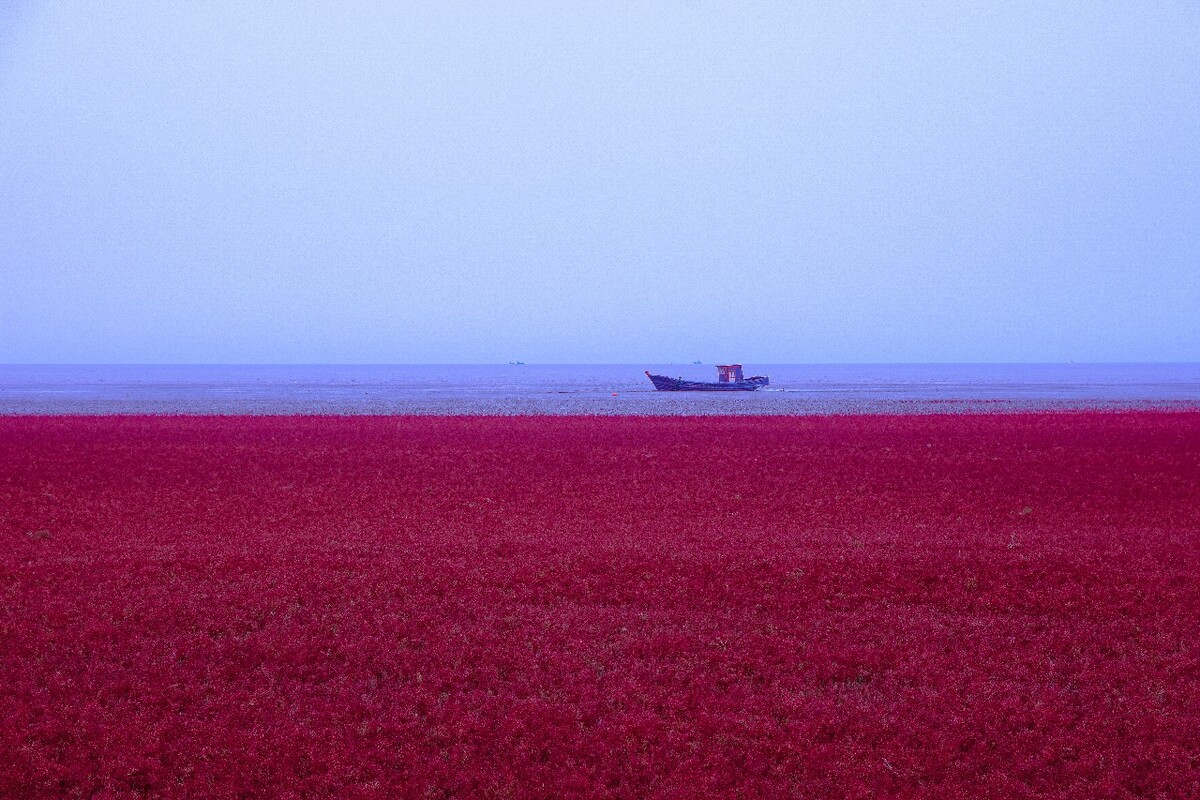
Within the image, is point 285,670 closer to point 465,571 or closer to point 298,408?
point 465,571

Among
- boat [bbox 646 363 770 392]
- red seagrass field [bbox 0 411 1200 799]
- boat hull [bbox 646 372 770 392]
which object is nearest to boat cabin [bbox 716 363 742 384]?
boat [bbox 646 363 770 392]

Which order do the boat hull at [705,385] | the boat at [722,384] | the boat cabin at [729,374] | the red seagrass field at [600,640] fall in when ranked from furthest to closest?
the boat hull at [705,385], the boat at [722,384], the boat cabin at [729,374], the red seagrass field at [600,640]

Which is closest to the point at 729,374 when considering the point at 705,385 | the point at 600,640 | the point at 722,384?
the point at 722,384

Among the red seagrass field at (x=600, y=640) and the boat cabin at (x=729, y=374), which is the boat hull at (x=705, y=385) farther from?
the red seagrass field at (x=600, y=640)

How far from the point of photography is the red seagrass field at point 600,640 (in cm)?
543

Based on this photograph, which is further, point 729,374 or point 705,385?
point 705,385

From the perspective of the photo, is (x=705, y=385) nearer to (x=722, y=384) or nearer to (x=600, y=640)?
(x=722, y=384)

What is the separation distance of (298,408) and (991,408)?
37.6 meters

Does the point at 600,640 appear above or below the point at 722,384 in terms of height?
below

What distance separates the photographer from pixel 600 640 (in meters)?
7.69

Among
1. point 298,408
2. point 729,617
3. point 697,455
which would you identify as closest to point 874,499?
point 697,455

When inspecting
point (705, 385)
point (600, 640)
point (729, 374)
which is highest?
point (729, 374)

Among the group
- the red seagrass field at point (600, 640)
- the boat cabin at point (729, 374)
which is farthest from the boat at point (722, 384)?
the red seagrass field at point (600, 640)

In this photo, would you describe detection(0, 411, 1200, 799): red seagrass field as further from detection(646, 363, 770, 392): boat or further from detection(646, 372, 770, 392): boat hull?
detection(646, 372, 770, 392): boat hull
